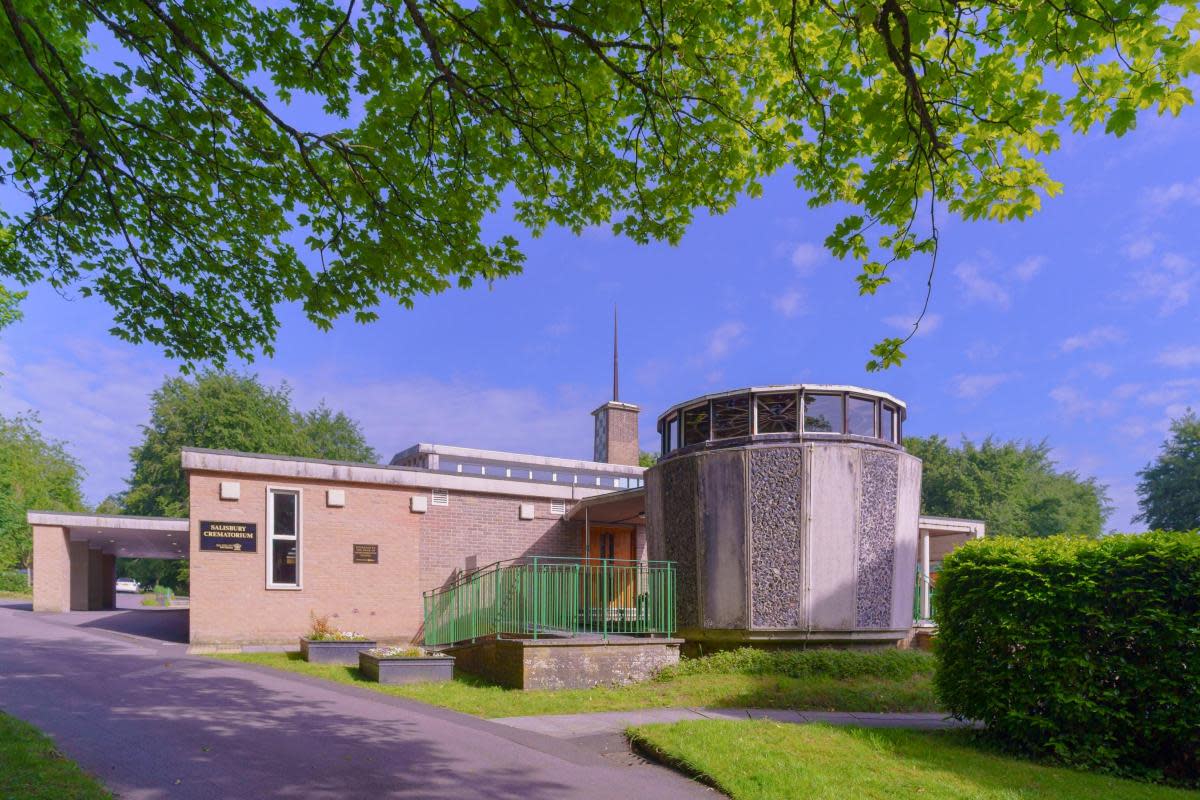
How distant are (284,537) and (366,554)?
1652 mm

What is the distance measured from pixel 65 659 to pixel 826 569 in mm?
11829

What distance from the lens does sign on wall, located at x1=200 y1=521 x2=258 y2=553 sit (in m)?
13.8

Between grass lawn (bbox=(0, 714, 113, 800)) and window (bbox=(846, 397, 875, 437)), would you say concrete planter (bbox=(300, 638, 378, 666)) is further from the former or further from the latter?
window (bbox=(846, 397, 875, 437))

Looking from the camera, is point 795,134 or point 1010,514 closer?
point 795,134

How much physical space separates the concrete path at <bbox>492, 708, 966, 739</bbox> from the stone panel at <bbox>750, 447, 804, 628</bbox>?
2101 millimetres

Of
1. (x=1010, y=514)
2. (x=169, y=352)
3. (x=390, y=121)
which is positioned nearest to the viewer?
(x=390, y=121)

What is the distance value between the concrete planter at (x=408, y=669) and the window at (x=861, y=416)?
717 centimetres

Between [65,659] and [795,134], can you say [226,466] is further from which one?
[795,134]

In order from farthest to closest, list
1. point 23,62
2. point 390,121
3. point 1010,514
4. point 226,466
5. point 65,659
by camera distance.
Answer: point 1010,514 < point 226,466 < point 65,659 < point 390,121 < point 23,62

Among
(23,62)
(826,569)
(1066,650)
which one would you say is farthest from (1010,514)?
(23,62)

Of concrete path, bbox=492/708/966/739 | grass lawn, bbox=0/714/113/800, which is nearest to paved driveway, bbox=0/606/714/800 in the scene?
grass lawn, bbox=0/714/113/800

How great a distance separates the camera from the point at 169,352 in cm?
881

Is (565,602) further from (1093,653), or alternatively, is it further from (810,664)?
(1093,653)

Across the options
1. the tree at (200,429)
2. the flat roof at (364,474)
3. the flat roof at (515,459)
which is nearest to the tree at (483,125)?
the flat roof at (364,474)
